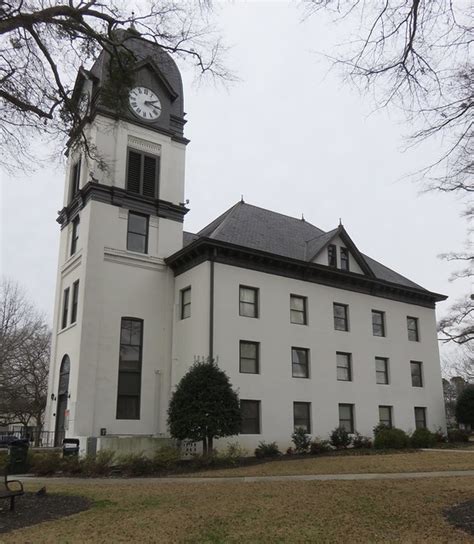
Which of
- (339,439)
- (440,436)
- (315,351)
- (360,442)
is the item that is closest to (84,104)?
(315,351)

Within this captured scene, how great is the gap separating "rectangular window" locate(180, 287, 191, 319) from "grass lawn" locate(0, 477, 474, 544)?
1316 cm

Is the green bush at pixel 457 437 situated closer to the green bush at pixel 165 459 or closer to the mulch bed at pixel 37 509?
the green bush at pixel 165 459

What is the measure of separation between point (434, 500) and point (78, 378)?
53.1 feet

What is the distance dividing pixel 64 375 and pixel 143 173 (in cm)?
1062

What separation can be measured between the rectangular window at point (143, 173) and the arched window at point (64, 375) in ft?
28.9

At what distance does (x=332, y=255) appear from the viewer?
97.3 ft

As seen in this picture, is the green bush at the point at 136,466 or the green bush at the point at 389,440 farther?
the green bush at the point at 389,440

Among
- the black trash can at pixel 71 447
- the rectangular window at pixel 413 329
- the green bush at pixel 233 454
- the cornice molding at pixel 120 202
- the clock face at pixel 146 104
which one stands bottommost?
the green bush at pixel 233 454

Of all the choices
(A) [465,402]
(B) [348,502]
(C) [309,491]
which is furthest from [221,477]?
(A) [465,402]

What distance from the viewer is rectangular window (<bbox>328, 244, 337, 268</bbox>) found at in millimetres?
29400

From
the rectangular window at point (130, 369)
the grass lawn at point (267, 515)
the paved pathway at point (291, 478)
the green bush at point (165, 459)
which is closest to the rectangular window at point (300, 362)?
the rectangular window at point (130, 369)

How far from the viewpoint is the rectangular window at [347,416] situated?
2750cm

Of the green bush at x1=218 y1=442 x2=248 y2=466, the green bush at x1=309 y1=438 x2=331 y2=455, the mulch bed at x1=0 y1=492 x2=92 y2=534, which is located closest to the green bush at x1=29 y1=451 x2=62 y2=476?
the green bush at x1=218 y1=442 x2=248 y2=466

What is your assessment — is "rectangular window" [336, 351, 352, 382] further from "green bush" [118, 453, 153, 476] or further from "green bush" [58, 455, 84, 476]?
"green bush" [58, 455, 84, 476]
